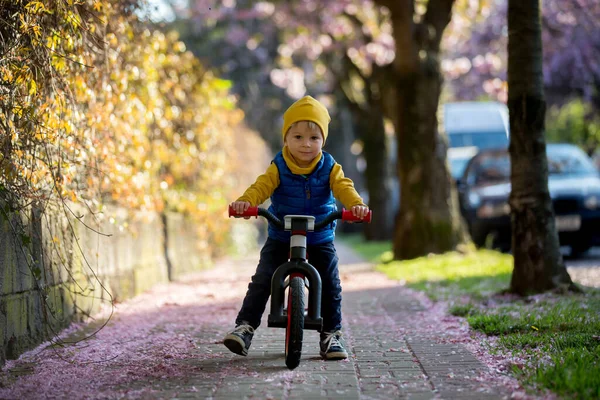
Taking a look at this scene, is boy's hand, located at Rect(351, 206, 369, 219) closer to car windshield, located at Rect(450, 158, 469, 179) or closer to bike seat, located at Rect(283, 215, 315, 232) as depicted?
bike seat, located at Rect(283, 215, 315, 232)

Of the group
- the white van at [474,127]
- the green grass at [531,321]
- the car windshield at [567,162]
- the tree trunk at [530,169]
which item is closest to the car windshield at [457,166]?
the white van at [474,127]

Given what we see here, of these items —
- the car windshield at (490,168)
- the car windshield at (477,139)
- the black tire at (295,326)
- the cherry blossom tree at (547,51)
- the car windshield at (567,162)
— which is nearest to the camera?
the black tire at (295,326)

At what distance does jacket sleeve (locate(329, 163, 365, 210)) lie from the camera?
17.0 feet

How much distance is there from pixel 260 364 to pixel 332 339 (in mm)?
495

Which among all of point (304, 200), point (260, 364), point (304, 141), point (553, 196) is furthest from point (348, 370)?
point (553, 196)

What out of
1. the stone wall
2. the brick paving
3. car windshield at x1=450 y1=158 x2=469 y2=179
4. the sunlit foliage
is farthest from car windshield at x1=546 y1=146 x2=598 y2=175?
the brick paving

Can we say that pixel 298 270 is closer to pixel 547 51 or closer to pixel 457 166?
pixel 457 166

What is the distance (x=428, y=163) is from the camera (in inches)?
534

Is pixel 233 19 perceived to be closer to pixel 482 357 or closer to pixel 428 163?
pixel 428 163

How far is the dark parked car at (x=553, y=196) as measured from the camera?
42.1ft

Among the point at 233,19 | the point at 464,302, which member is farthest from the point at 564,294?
the point at 233,19

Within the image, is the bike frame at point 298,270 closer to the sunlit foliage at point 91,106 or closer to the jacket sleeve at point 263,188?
the jacket sleeve at point 263,188

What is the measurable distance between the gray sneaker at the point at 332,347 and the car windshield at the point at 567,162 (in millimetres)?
9254

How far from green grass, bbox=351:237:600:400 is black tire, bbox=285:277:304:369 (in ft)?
3.97
